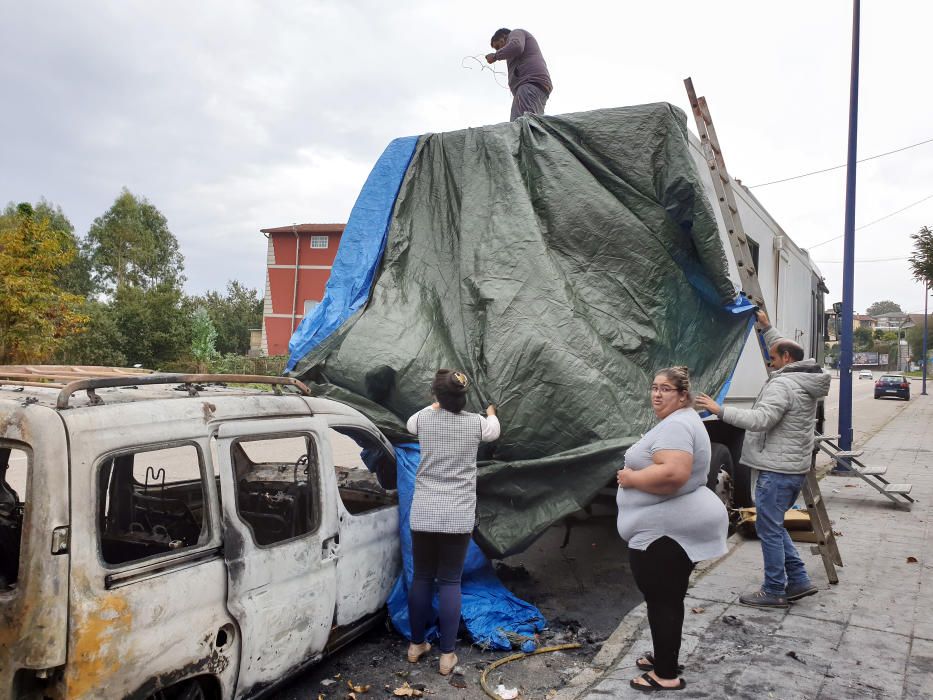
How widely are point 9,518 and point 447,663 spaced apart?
7.67 ft

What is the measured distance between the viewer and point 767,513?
472 centimetres

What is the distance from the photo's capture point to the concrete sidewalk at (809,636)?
3.60 metres

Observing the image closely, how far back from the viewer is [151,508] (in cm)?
370

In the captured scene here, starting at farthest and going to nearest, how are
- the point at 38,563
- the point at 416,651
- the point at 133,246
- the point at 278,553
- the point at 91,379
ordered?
the point at 133,246
the point at 416,651
the point at 278,553
the point at 91,379
the point at 38,563

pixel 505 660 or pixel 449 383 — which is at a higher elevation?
pixel 449 383

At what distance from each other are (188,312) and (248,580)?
3446cm

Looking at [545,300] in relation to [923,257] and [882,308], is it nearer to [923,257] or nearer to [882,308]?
[923,257]

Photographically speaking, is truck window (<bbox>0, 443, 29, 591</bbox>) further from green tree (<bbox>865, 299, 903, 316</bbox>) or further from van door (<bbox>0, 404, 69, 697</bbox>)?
green tree (<bbox>865, 299, 903, 316</bbox>)

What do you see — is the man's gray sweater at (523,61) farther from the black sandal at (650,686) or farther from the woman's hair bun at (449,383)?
the black sandal at (650,686)

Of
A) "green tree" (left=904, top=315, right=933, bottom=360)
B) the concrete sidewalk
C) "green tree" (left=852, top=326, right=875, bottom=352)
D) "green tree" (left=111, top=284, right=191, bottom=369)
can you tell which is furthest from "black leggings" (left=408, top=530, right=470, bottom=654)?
"green tree" (left=852, top=326, right=875, bottom=352)

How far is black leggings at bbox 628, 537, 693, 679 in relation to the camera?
3.44 meters

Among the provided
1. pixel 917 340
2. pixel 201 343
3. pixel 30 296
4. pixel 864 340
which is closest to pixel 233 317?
pixel 201 343

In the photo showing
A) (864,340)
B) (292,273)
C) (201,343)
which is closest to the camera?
(201,343)

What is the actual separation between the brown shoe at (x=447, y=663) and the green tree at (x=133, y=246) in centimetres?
5010
